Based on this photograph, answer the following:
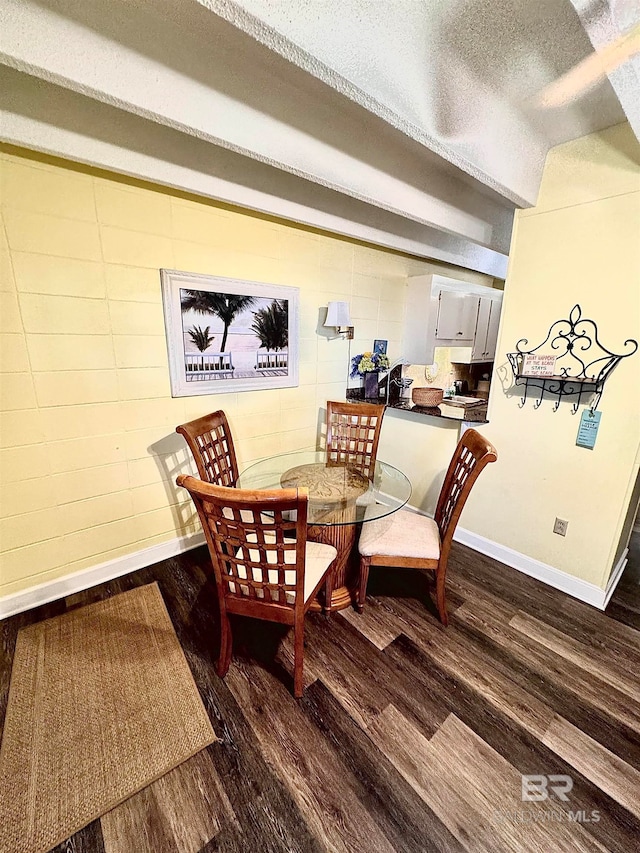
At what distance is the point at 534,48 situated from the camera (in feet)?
3.98

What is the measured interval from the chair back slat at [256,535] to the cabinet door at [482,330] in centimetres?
347

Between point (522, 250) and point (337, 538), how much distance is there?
214 cm

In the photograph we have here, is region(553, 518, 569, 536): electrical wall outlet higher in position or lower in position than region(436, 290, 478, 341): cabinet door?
lower

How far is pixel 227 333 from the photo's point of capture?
2.28 m

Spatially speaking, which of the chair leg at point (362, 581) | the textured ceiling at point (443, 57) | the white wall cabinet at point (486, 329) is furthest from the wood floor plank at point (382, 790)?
the white wall cabinet at point (486, 329)

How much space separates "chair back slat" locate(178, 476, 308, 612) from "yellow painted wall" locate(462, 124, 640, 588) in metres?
1.74

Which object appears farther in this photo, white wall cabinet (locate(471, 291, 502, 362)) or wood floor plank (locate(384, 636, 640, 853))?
white wall cabinet (locate(471, 291, 502, 362))

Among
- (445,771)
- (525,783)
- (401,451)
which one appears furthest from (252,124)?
(525,783)

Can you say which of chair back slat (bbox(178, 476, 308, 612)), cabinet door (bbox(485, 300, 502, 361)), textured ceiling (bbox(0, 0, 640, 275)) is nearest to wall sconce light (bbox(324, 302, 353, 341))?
textured ceiling (bbox(0, 0, 640, 275))

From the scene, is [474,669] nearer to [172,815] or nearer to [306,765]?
[306,765]

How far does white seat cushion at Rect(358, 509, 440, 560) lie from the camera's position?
1.74 m

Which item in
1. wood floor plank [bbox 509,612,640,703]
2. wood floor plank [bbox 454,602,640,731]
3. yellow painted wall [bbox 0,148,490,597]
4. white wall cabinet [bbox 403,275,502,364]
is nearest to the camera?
wood floor plank [bbox 454,602,640,731]

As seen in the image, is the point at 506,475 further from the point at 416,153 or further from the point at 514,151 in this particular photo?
the point at 416,153

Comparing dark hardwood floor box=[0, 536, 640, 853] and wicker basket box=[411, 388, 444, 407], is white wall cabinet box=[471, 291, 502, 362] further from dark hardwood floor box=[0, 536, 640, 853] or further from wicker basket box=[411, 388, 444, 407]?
dark hardwood floor box=[0, 536, 640, 853]
